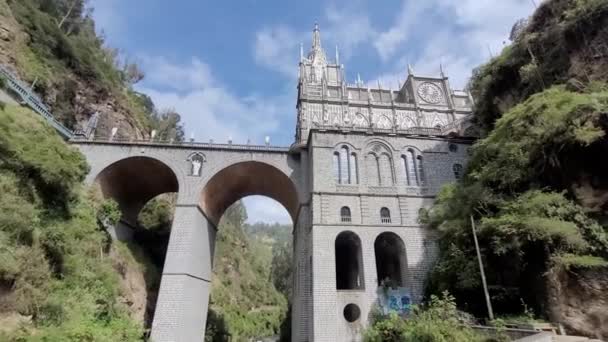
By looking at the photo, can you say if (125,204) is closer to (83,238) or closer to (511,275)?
(83,238)

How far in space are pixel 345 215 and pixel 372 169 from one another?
10.1ft

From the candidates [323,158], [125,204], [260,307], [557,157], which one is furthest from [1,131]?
[260,307]

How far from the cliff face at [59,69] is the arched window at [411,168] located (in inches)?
776

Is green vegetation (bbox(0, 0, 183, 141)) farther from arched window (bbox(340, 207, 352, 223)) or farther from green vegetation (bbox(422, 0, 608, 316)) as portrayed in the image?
green vegetation (bbox(422, 0, 608, 316))

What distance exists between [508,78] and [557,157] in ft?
23.0

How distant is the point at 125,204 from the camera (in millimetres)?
19266

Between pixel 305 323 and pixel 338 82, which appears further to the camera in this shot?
pixel 338 82

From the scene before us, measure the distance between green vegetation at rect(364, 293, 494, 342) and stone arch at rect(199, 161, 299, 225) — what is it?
→ 818cm

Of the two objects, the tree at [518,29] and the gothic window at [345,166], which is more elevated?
the tree at [518,29]

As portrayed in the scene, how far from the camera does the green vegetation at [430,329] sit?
325 inches

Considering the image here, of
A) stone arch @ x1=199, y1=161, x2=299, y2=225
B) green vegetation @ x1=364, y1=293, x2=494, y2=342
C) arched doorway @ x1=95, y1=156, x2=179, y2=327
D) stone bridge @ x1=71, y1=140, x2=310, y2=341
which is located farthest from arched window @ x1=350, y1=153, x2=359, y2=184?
arched doorway @ x1=95, y1=156, x2=179, y2=327

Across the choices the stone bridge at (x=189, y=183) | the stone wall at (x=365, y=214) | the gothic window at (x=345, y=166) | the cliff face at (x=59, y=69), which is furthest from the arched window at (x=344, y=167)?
the cliff face at (x=59, y=69)

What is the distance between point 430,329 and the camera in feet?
28.1

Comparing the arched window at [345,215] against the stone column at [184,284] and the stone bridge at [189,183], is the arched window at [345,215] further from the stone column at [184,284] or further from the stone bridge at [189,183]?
the stone column at [184,284]
